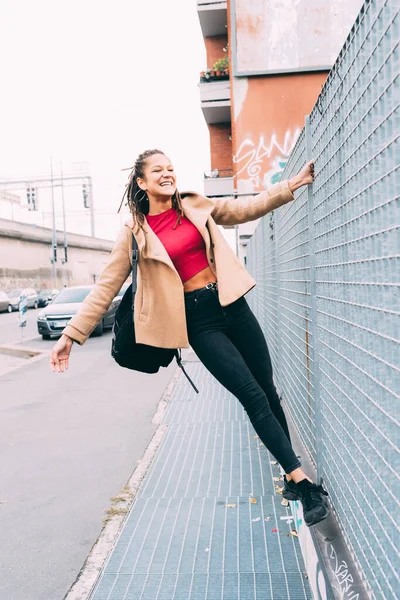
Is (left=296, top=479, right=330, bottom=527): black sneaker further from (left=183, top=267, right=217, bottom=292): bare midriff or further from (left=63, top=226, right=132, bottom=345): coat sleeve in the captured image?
(left=63, top=226, right=132, bottom=345): coat sleeve

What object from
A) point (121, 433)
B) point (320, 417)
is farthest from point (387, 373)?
point (121, 433)

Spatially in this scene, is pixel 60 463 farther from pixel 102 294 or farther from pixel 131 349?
pixel 102 294

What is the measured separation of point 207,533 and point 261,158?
63.4 feet

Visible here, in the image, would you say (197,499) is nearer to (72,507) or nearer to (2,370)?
(72,507)

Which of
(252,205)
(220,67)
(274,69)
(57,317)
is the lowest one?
(57,317)

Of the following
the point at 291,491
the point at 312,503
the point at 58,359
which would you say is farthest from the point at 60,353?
the point at 312,503

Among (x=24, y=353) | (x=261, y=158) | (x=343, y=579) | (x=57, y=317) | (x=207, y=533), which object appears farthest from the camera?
(x=261, y=158)

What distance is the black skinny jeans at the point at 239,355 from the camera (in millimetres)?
3059

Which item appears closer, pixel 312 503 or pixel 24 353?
pixel 312 503

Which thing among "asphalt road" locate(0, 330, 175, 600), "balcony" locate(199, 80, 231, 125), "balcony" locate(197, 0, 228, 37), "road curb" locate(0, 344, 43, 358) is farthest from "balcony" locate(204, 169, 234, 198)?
"asphalt road" locate(0, 330, 175, 600)

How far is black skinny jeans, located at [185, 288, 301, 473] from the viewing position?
306cm

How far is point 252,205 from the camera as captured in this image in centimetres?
341

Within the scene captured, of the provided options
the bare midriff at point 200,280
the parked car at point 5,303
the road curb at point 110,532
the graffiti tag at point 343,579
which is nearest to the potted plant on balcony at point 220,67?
the parked car at point 5,303

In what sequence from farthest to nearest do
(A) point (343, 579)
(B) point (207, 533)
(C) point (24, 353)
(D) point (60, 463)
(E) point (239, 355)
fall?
1. (C) point (24, 353)
2. (D) point (60, 463)
3. (B) point (207, 533)
4. (E) point (239, 355)
5. (A) point (343, 579)
